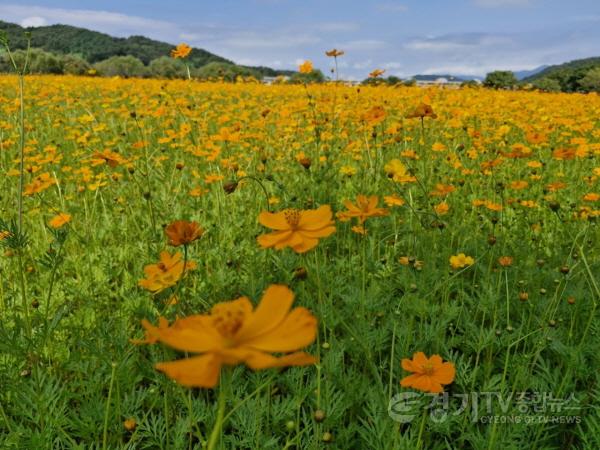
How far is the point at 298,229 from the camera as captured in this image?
842 mm

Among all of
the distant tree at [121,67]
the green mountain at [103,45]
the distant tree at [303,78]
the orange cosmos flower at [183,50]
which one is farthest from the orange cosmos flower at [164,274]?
the green mountain at [103,45]

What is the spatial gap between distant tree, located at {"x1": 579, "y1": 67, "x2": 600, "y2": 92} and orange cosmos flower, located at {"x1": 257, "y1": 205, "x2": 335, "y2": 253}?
19.3 meters

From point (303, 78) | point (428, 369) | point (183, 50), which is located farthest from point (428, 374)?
point (303, 78)

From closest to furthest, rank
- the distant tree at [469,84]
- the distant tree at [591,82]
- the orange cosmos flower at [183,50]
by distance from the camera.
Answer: the orange cosmos flower at [183,50] < the distant tree at [469,84] < the distant tree at [591,82]

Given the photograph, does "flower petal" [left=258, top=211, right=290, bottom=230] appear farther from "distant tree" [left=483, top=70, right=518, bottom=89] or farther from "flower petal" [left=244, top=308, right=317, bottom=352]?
"distant tree" [left=483, top=70, right=518, bottom=89]

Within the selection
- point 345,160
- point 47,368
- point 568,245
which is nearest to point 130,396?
point 47,368

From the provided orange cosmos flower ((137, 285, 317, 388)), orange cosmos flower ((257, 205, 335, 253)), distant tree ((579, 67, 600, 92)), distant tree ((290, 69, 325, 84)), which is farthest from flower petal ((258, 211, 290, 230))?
distant tree ((579, 67, 600, 92))

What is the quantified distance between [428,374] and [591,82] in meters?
19.6

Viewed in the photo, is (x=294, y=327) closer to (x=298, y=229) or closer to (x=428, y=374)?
(x=298, y=229)

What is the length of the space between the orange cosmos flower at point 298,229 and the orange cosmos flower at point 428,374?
388 mm

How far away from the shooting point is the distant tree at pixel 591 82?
16891mm

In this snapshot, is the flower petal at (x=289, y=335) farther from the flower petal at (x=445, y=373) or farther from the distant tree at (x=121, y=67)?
the distant tree at (x=121, y=67)

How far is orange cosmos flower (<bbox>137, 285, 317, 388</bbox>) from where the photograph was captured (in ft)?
1.19

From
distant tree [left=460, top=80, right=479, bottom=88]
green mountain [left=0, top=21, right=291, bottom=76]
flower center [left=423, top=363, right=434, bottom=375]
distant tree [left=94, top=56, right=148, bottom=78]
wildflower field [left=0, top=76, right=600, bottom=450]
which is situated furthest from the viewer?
green mountain [left=0, top=21, right=291, bottom=76]
